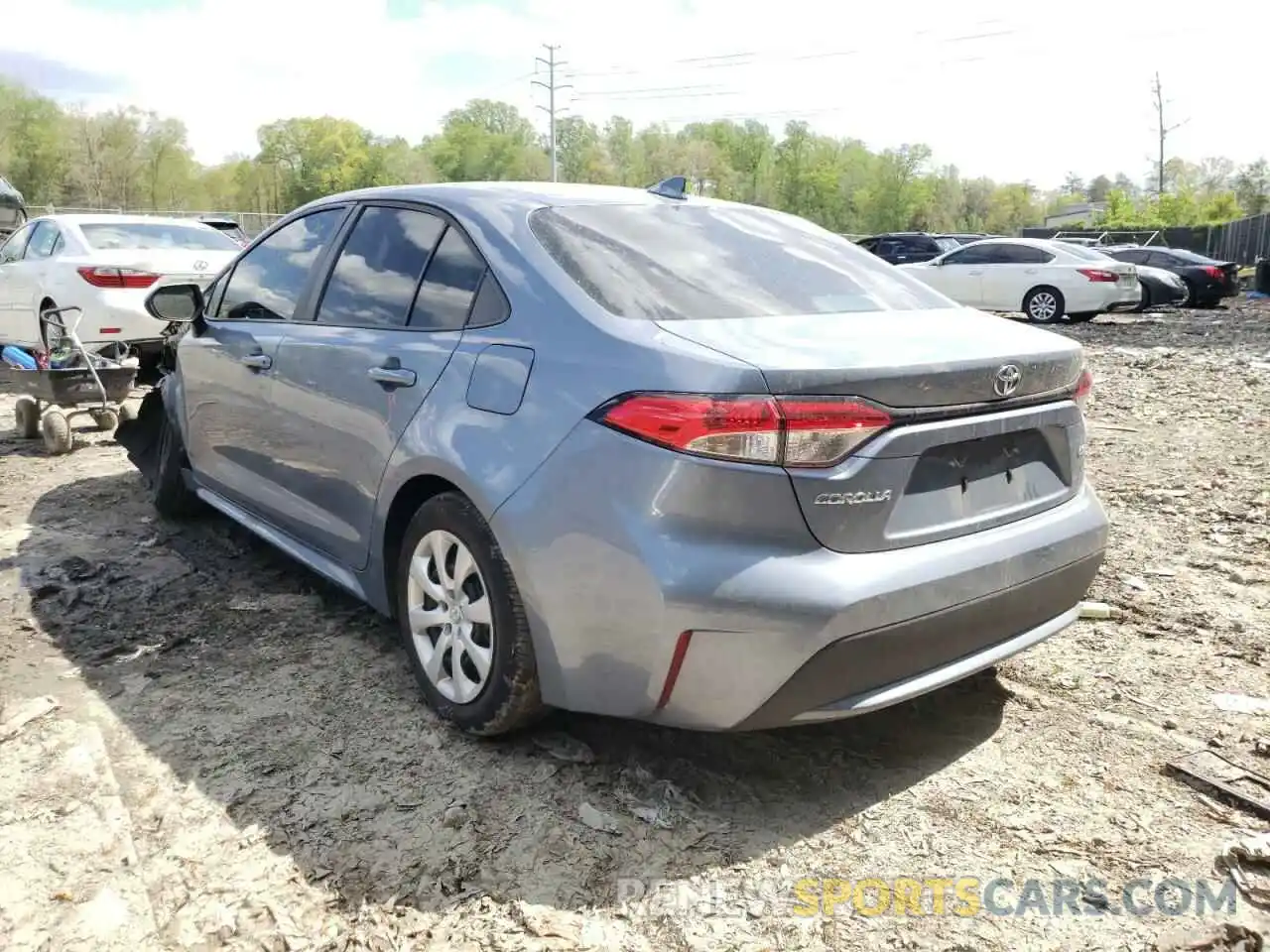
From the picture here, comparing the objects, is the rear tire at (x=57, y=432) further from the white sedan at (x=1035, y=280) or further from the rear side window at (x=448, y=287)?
the white sedan at (x=1035, y=280)

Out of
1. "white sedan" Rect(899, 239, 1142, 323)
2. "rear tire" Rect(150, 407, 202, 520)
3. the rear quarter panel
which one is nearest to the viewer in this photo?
the rear quarter panel

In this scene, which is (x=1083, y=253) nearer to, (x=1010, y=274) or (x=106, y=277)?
(x=1010, y=274)

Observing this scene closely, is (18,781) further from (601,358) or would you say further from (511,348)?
(601,358)

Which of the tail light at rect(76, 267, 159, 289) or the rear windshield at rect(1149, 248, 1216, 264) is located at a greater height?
the rear windshield at rect(1149, 248, 1216, 264)

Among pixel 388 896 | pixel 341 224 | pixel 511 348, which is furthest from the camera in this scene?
pixel 341 224

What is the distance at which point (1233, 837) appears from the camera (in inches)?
102

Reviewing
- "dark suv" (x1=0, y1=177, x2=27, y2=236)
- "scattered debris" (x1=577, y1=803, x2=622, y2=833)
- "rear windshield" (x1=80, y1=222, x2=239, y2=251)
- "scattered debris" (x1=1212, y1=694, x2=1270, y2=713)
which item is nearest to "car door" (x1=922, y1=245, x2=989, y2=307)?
"rear windshield" (x1=80, y1=222, x2=239, y2=251)

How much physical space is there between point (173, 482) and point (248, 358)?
4.70 ft

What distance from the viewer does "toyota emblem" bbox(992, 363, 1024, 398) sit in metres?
2.65

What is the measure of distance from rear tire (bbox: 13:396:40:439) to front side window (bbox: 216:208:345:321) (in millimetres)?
3693

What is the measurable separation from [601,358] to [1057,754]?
5.88 ft

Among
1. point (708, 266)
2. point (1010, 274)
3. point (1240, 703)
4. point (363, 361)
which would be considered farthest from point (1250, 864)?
point (1010, 274)

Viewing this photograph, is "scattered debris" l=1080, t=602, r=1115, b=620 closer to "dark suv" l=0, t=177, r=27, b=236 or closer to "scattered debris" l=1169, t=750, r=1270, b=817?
"scattered debris" l=1169, t=750, r=1270, b=817

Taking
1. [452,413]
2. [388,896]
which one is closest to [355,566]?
[452,413]
